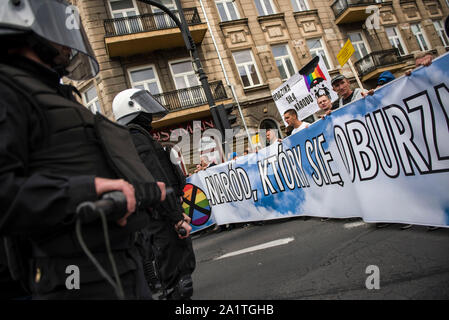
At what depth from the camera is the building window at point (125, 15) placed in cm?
1299

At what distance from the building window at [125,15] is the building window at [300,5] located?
8864 millimetres

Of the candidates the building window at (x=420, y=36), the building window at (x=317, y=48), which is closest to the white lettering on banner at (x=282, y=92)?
the building window at (x=317, y=48)

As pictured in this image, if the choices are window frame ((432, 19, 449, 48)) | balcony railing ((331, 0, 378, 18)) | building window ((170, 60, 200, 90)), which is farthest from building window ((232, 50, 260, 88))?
window frame ((432, 19, 449, 48))

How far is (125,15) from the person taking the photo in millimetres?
13773

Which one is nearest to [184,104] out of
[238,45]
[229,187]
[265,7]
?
[238,45]

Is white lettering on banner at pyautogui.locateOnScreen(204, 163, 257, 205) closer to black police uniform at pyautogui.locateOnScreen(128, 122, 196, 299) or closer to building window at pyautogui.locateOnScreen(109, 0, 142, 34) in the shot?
black police uniform at pyautogui.locateOnScreen(128, 122, 196, 299)

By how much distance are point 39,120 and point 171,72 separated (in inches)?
535

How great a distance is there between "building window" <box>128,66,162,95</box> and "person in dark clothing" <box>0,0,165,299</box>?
12.7 m

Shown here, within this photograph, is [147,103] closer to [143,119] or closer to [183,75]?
[143,119]

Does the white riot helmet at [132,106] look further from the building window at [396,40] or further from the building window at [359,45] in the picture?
the building window at [396,40]

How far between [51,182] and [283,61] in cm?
1611

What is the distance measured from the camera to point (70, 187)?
0.94 metres
